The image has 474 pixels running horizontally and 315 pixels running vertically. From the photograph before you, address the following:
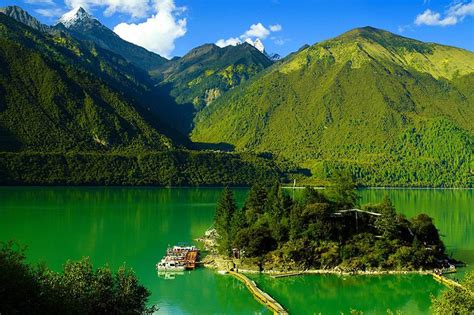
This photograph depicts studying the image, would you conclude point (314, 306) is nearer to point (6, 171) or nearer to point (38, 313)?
point (38, 313)

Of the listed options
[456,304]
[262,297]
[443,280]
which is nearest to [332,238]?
[443,280]

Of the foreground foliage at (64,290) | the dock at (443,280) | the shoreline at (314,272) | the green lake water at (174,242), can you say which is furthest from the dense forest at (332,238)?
the foreground foliage at (64,290)

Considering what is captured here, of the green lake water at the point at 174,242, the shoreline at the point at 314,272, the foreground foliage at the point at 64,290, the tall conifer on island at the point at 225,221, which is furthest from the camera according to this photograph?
the tall conifer on island at the point at 225,221

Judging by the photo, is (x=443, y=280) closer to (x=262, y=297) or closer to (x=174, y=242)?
(x=262, y=297)

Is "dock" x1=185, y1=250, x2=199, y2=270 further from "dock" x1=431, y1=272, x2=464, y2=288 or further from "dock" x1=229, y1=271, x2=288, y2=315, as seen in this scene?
"dock" x1=431, y1=272, x2=464, y2=288

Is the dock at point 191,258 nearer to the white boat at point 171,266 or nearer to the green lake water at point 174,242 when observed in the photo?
the white boat at point 171,266

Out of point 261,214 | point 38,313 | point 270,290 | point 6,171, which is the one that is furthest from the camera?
point 6,171

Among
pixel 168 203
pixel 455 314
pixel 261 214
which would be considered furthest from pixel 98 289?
pixel 168 203
